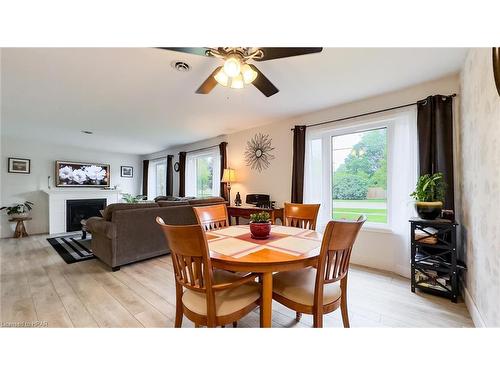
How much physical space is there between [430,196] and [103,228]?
12.6ft

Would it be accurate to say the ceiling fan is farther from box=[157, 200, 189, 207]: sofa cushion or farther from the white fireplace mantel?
the white fireplace mantel

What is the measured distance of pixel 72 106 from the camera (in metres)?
2.95

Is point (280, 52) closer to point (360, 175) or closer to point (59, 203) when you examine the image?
point (360, 175)

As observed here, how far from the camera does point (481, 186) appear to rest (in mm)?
1495

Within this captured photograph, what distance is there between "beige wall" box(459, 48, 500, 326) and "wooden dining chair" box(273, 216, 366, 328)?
0.88 meters

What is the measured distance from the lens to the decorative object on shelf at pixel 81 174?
5379 mm

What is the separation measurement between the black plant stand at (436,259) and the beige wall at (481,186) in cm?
9

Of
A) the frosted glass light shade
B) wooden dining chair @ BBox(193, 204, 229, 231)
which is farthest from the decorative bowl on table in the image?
the frosted glass light shade

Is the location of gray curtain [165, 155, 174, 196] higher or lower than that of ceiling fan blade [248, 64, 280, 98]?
lower

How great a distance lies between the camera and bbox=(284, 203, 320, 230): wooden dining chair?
2049 millimetres

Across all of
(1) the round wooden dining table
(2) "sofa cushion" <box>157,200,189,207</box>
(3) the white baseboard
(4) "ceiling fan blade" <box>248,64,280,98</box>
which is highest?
(4) "ceiling fan blade" <box>248,64,280,98</box>
